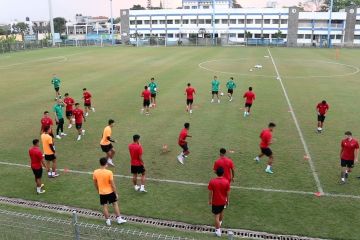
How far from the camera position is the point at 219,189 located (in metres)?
8.95

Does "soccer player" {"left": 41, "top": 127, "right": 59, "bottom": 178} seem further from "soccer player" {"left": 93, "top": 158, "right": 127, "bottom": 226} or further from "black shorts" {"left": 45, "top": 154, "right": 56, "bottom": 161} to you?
"soccer player" {"left": 93, "top": 158, "right": 127, "bottom": 226}

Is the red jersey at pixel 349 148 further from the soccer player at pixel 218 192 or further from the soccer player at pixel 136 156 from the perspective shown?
the soccer player at pixel 136 156

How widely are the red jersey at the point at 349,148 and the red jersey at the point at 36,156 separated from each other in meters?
9.91

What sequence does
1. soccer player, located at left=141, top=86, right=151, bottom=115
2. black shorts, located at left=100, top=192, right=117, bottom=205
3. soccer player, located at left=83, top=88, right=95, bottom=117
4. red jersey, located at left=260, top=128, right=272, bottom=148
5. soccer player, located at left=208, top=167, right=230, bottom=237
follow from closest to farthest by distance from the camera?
soccer player, located at left=208, top=167, right=230, bottom=237
black shorts, located at left=100, top=192, right=117, bottom=205
red jersey, located at left=260, top=128, right=272, bottom=148
soccer player, located at left=83, top=88, right=95, bottom=117
soccer player, located at left=141, top=86, right=151, bottom=115

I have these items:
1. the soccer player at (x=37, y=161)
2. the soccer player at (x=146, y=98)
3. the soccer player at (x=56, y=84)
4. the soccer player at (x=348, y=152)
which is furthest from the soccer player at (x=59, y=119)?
the soccer player at (x=348, y=152)

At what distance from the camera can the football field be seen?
34.5ft

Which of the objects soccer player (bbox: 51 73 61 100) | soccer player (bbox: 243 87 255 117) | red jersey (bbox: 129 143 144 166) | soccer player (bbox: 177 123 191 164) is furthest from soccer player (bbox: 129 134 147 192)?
soccer player (bbox: 51 73 61 100)

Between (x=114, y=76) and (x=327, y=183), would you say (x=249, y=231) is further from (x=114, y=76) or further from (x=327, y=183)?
(x=114, y=76)

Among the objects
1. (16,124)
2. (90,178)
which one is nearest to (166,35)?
(16,124)

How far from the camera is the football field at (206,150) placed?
10516 millimetres

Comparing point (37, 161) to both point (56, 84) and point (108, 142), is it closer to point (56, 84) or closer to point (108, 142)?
point (108, 142)

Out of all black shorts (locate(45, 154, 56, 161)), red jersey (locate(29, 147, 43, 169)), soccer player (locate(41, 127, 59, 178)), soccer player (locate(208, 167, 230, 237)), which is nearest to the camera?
soccer player (locate(208, 167, 230, 237))

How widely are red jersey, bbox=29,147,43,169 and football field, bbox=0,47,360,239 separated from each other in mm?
1038

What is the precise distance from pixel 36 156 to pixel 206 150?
712 centimetres
